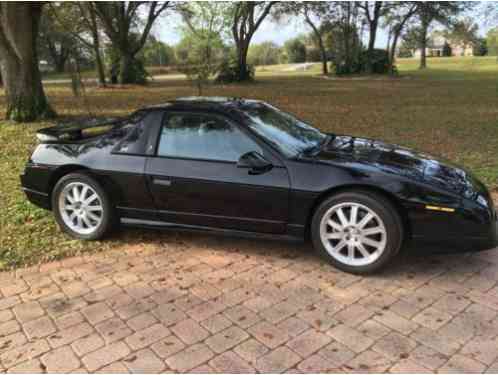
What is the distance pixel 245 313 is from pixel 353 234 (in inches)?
43.5

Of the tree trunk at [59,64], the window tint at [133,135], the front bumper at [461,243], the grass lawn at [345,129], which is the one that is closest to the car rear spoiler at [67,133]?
the window tint at [133,135]

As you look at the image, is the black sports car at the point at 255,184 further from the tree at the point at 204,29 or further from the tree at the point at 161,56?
the tree at the point at 161,56

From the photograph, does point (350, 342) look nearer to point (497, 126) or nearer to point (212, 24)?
point (497, 126)

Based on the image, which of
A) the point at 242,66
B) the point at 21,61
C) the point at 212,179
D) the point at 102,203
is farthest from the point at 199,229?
the point at 242,66

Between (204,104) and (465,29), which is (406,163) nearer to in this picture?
(204,104)

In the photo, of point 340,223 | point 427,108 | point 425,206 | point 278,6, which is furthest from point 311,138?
point 278,6

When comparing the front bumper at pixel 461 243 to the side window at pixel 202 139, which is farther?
the side window at pixel 202 139

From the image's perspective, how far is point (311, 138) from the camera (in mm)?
4371

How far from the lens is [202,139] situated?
156 inches

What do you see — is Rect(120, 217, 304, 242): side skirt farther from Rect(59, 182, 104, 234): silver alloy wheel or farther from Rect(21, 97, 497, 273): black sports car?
Rect(59, 182, 104, 234): silver alloy wheel

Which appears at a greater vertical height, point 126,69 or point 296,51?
point 296,51

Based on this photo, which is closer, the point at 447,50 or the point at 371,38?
the point at 371,38

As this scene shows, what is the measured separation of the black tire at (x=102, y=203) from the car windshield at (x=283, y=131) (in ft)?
5.15

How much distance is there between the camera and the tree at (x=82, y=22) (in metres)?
24.6
